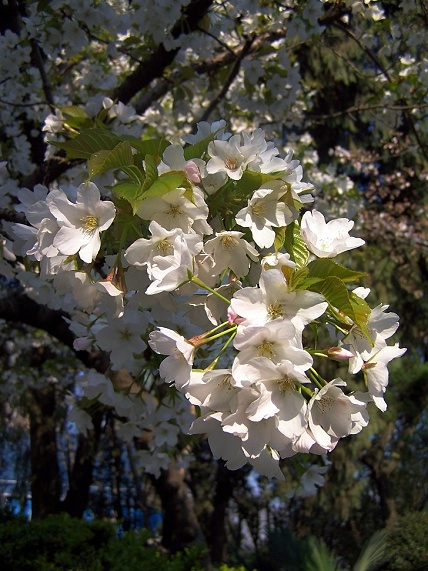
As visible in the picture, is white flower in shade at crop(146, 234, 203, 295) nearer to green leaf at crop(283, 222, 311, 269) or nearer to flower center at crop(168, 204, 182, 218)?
flower center at crop(168, 204, 182, 218)

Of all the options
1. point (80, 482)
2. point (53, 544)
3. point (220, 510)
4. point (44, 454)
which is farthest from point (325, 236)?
point (220, 510)

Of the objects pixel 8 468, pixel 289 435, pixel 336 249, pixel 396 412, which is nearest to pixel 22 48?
Answer: pixel 336 249

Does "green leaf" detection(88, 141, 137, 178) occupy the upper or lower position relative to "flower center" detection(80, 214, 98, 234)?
upper

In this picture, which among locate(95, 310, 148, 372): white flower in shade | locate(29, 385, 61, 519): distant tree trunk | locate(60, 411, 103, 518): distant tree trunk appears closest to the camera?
locate(95, 310, 148, 372): white flower in shade

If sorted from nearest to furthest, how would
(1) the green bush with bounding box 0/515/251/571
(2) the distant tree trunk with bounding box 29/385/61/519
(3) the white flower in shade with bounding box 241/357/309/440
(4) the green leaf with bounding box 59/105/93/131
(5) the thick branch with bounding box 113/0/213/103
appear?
(3) the white flower in shade with bounding box 241/357/309/440 < (4) the green leaf with bounding box 59/105/93/131 < (5) the thick branch with bounding box 113/0/213/103 < (1) the green bush with bounding box 0/515/251/571 < (2) the distant tree trunk with bounding box 29/385/61/519

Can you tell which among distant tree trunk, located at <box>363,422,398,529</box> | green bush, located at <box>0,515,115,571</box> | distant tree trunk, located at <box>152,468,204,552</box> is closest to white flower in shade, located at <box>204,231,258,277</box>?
green bush, located at <box>0,515,115,571</box>

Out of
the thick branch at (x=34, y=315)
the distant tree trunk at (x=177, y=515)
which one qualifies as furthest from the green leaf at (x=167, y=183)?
the distant tree trunk at (x=177, y=515)
